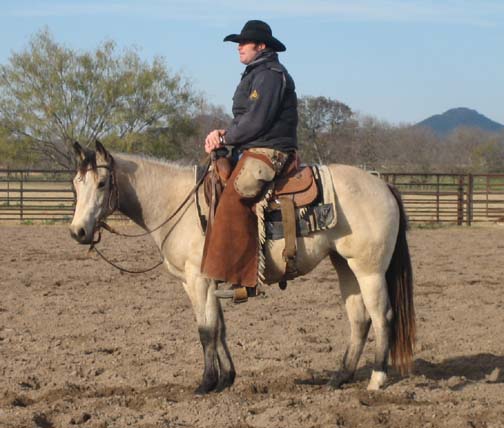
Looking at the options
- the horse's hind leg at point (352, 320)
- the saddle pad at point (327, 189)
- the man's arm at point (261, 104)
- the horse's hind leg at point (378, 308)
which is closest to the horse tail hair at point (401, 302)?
the horse's hind leg at point (378, 308)

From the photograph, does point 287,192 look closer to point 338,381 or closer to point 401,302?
point 401,302

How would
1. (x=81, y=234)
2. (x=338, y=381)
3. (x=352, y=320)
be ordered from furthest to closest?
1. (x=352, y=320)
2. (x=338, y=381)
3. (x=81, y=234)

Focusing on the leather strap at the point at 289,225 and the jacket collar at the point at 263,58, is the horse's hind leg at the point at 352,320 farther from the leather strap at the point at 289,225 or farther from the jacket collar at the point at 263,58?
the jacket collar at the point at 263,58

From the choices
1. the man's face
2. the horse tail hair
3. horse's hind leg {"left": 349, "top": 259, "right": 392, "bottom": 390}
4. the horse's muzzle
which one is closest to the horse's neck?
the horse's muzzle

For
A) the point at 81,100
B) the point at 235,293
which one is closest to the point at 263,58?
the point at 235,293

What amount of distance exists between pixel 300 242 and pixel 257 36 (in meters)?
1.34

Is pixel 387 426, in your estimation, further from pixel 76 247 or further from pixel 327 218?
pixel 76 247

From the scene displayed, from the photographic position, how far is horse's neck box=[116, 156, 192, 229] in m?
5.56

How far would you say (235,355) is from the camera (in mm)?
6359

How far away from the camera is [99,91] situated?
3089 cm

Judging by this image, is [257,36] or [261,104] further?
[257,36]

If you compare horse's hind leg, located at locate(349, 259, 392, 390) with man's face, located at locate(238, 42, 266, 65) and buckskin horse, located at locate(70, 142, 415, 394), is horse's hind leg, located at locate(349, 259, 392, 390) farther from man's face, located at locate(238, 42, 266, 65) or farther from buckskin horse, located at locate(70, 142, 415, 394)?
man's face, located at locate(238, 42, 266, 65)

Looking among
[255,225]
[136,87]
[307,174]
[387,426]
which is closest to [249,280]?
[255,225]

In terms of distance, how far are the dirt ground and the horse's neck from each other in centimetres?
113
